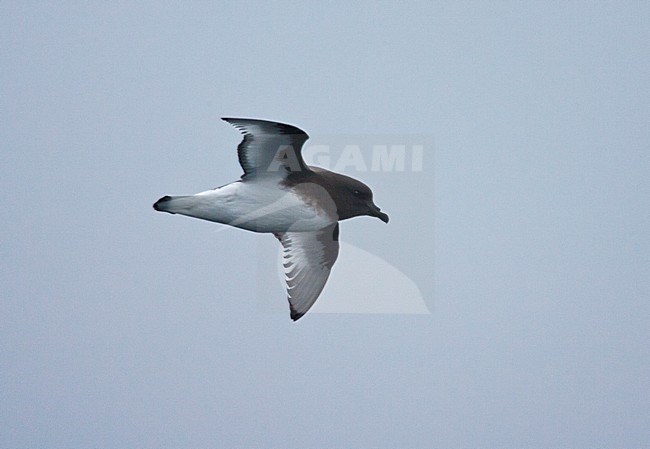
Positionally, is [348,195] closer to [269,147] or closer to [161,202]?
[269,147]

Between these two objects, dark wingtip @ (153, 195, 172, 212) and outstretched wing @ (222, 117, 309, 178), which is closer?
outstretched wing @ (222, 117, 309, 178)

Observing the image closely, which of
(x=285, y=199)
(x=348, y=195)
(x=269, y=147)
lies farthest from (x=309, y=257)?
(x=269, y=147)

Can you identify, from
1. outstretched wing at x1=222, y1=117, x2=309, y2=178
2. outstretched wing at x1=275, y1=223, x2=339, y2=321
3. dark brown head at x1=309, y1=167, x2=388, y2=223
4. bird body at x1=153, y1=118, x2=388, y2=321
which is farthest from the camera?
outstretched wing at x1=275, y1=223, x2=339, y2=321

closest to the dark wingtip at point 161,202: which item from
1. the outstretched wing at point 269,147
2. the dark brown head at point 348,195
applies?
the outstretched wing at point 269,147

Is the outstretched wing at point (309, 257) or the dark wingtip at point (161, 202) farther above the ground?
the dark wingtip at point (161, 202)

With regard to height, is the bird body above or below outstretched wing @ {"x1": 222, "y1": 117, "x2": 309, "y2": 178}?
below

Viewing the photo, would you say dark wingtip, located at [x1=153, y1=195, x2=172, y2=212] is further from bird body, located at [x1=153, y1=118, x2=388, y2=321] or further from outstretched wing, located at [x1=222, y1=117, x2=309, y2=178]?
outstretched wing, located at [x1=222, y1=117, x2=309, y2=178]

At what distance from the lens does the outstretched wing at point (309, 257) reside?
36.0 feet

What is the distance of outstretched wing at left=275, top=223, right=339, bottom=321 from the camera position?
11.0m

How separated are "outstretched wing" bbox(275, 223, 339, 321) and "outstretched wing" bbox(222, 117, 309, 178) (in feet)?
4.51

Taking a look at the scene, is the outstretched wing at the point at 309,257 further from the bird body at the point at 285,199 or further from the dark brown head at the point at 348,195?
the dark brown head at the point at 348,195

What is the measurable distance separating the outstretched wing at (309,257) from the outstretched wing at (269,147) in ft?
4.51

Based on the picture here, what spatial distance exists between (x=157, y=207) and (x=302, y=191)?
1.45 metres

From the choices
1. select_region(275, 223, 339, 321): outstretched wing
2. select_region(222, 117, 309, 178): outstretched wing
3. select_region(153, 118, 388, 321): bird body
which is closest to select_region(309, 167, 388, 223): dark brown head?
select_region(153, 118, 388, 321): bird body
